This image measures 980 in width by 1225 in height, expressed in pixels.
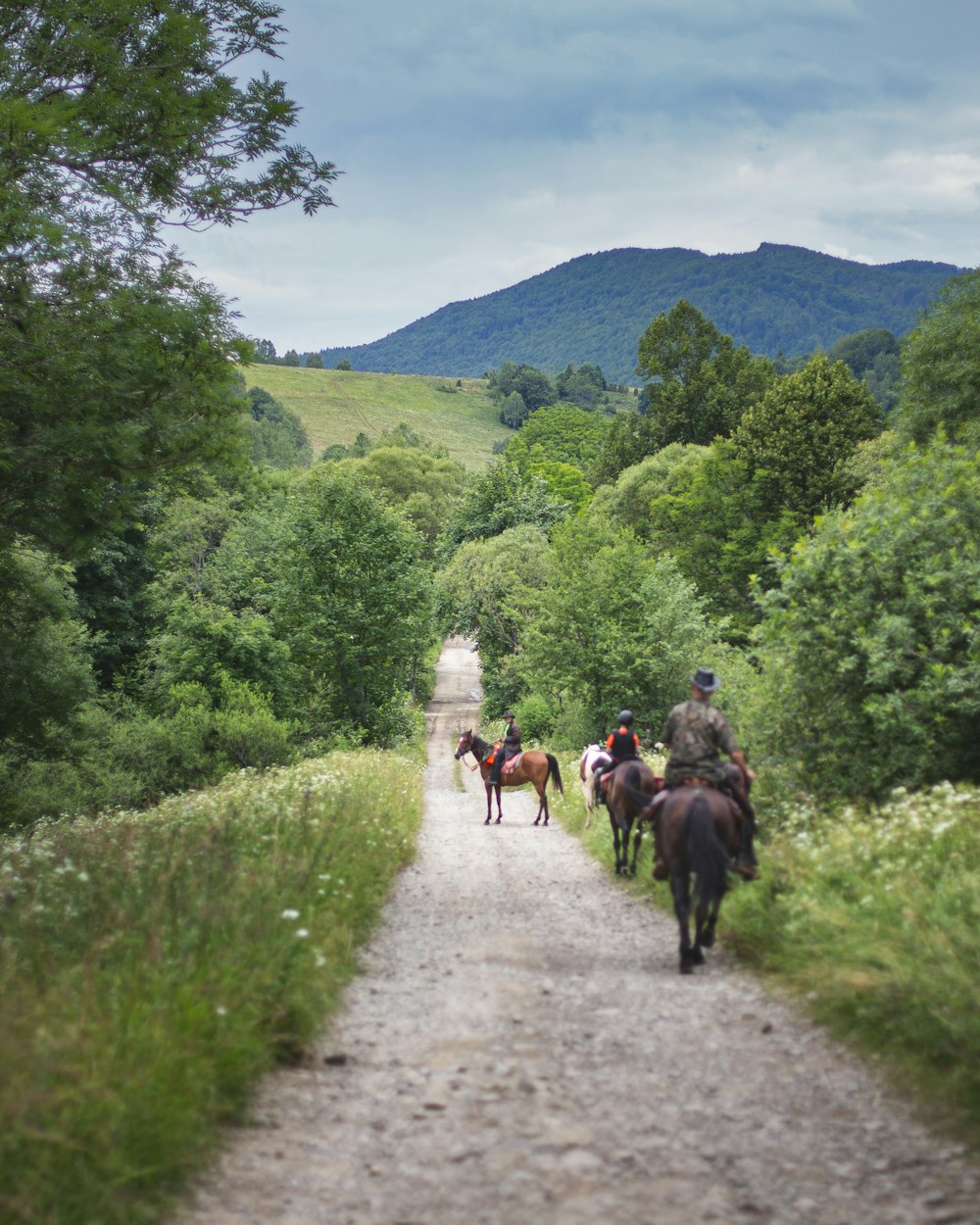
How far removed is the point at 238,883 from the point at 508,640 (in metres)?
46.7

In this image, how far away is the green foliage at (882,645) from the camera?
11969 mm

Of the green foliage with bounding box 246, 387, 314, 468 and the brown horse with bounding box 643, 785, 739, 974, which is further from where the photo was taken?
the green foliage with bounding box 246, 387, 314, 468

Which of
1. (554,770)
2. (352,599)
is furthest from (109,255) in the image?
(352,599)

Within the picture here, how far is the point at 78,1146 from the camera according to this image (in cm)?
413

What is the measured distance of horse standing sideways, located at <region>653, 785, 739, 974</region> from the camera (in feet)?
27.5

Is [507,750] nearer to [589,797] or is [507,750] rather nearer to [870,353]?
[589,797]

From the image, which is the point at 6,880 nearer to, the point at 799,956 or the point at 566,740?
the point at 799,956

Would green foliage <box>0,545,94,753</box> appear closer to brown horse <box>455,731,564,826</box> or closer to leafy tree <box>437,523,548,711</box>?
brown horse <box>455,731,564,826</box>

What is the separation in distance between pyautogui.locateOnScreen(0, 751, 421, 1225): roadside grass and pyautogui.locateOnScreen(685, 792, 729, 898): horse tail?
10.3 ft

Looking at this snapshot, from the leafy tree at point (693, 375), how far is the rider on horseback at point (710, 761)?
66.2 m

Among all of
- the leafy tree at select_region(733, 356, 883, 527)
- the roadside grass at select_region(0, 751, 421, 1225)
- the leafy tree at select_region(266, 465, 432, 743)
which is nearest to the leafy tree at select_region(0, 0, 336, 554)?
the roadside grass at select_region(0, 751, 421, 1225)

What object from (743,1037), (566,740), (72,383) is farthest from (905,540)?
(566,740)

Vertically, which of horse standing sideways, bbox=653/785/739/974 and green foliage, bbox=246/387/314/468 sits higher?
green foliage, bbox=246/387/314/468

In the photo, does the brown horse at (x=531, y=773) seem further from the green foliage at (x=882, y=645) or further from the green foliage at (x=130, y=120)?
A: the green foliage at (x=130, y=120)
